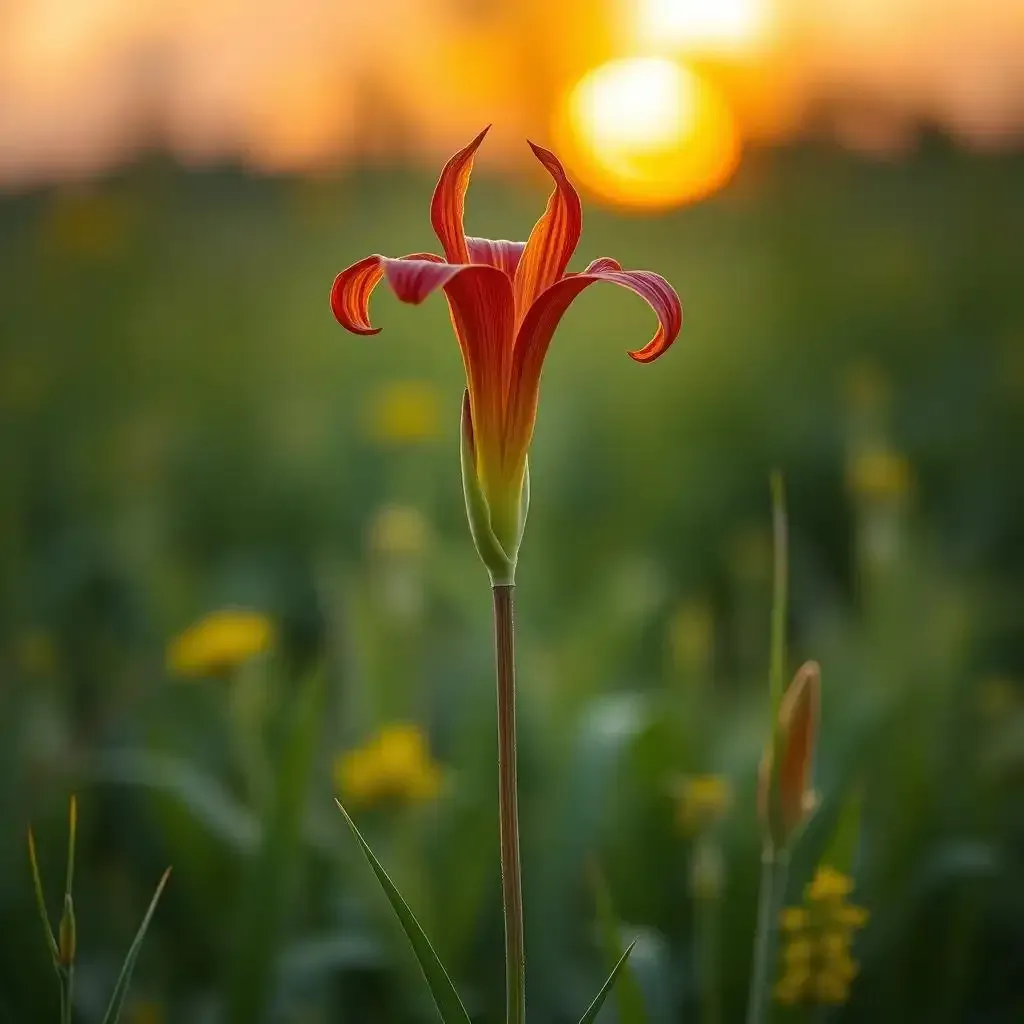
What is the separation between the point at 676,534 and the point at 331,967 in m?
1.53

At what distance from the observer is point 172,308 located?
12.1 ft

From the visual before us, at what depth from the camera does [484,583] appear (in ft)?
6.65

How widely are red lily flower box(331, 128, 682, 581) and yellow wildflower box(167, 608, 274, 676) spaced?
2.77ft

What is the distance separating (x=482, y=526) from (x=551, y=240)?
18 centimetres

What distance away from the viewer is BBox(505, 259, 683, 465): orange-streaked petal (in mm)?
607

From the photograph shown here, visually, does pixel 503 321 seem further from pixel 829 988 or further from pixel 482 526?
pixel 829 988

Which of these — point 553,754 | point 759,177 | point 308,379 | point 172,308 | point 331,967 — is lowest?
point 331,967

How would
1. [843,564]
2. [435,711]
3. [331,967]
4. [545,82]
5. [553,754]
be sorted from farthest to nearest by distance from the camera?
[545,82] → [843,564] → [435,711] → [553,754] → [331,967]

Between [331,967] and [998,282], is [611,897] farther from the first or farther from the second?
[998,282]

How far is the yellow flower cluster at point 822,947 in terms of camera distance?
876 millimetres

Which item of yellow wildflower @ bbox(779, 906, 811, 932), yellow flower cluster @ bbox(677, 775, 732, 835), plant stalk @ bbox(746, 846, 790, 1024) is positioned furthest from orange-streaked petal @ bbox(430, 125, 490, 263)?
yellow flower cluster @ bbox(677, 775, 732, 835)

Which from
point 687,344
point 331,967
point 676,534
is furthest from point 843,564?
point 331,967

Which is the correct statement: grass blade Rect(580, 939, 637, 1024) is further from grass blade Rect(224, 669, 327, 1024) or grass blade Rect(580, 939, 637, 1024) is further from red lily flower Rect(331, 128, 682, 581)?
grass blade Rect(224, 669, 327, 1024)

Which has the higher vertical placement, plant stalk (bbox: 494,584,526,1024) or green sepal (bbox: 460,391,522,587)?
green sepal (bbox: 460,391,522,587)
